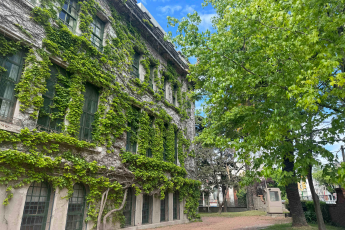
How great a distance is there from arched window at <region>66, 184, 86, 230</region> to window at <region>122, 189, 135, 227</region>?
2703 millimetres

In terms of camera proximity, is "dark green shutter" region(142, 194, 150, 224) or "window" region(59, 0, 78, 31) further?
"dark green shutter" region(142, 194, 150, 224)

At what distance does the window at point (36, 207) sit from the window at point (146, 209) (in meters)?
6.01

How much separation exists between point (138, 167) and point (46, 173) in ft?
16.8

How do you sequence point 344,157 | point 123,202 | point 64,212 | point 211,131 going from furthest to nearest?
point 211,131, point 123,202, point 344,157, point 64,212

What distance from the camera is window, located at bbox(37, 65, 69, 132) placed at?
8.59 meters

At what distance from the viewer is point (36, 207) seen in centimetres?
795

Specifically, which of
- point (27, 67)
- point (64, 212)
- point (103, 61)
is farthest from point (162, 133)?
point (27, 67)

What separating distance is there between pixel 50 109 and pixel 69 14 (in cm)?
479

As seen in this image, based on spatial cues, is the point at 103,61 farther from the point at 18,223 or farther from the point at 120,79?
the point at 18,223

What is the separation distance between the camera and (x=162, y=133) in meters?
15.7

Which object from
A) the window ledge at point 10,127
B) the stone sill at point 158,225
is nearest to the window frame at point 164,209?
the stone sill at point 158,225

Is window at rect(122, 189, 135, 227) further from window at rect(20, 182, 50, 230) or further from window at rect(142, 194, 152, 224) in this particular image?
window at rect(20, 182, 50, 230)

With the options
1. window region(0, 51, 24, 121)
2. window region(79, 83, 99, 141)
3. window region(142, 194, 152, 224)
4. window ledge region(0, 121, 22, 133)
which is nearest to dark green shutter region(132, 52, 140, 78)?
window region(79, 83, 99, 141)

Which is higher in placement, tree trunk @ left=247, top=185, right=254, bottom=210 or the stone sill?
tree trunk @ left=247, top=185, right=254, bottom=210
